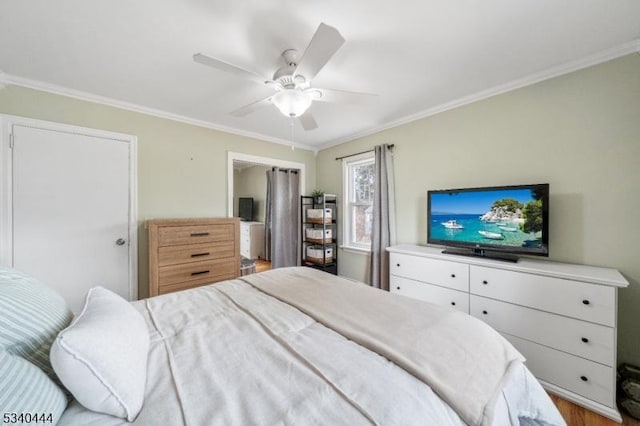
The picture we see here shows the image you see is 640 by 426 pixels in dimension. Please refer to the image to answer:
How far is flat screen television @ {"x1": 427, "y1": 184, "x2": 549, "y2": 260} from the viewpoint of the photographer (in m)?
1.83

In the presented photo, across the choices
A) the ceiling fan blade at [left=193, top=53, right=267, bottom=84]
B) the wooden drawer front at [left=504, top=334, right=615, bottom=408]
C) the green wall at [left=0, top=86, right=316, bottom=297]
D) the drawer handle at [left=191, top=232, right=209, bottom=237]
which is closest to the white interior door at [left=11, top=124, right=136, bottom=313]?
the green wall at [left=0, top=86, right=316, bottom=297]

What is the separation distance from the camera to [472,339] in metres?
1.00

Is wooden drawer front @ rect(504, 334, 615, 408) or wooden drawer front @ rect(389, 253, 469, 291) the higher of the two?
wooden drawer front @ rect(389, 253, 469, 291)

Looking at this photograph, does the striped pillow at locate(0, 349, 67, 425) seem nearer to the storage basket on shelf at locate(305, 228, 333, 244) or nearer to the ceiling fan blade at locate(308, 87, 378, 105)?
the ceiling fan blade at locate(308, 87, 378, 105)

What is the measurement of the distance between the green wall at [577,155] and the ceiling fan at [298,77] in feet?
4.45

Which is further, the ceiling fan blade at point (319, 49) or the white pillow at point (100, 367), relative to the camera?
the ceiling fan blade at point (319, 49)

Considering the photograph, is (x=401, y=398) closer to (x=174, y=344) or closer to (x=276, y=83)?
(x=174, y=344)

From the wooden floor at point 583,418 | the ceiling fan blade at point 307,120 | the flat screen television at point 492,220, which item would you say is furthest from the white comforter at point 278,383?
the ceiling fan blade at point 307,120

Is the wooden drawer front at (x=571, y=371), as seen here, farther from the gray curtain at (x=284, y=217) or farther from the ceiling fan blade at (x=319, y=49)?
the gray curtain at (x=284, y=217)

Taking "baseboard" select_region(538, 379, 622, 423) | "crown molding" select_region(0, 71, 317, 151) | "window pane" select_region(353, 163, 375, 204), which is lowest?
"baseboard" select_region(538, 379, 622, 423)

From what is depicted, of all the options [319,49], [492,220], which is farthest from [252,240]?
[319,49]

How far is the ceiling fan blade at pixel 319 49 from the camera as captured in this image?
1.08 metres

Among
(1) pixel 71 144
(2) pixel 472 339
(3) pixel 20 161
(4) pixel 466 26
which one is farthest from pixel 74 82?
(2) pixel 472 339

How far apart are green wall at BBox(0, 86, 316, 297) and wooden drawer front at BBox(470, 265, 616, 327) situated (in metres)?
2.88
